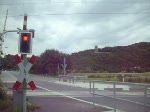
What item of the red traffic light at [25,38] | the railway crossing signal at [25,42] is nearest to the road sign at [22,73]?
the railway crossing signal at [25,42]

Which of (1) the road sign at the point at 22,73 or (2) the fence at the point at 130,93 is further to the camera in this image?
(2) the fence at the point at 130,93

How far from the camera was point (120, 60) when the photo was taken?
105562mm

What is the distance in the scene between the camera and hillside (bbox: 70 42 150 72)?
337 feet

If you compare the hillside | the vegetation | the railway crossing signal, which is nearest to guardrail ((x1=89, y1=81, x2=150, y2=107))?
the railway crossing signal

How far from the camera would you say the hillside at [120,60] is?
103 metres

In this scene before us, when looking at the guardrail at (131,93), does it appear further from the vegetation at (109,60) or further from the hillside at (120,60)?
the hillside at (120,60)

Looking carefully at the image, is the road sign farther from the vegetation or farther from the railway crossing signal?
the vegetation

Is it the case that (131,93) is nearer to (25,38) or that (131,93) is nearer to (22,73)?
(22,73)

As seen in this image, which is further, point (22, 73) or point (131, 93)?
point (131, 93)

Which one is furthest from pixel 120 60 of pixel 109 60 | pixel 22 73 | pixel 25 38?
pixel 22 73

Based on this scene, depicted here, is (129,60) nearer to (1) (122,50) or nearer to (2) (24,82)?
(1) (122,50)

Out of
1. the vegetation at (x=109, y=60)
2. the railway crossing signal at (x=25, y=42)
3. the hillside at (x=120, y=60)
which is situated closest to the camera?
the railway crossing signal at (x=25, y=42)

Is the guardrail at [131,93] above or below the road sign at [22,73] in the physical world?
below

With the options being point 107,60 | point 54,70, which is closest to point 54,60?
point 54,70
